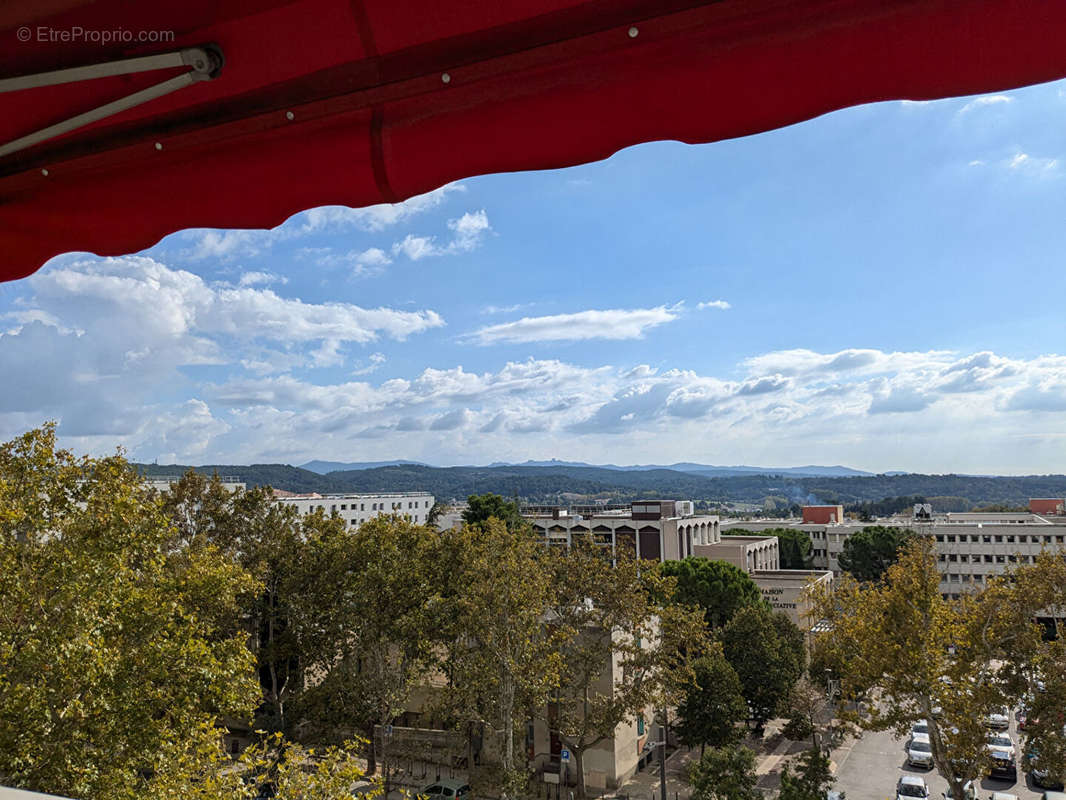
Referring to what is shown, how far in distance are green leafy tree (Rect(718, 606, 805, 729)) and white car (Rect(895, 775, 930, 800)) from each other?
405 cm

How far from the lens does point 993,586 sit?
1363cm

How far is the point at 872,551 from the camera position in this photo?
4556cm

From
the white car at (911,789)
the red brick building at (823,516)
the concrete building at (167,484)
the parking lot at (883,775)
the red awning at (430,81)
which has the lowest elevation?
the parking lot at (883,775)

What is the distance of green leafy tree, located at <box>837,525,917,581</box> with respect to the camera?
45.0 metres

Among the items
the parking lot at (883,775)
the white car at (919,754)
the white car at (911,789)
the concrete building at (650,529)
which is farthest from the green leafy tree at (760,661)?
the concrete building at (650,529)

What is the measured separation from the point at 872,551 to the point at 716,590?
2223 centimetres

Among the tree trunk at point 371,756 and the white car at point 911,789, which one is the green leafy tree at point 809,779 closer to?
the white car at point 911,789

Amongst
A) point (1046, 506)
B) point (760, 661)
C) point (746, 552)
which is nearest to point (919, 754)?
point (760, 661)

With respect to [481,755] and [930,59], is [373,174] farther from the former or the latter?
[481,755]

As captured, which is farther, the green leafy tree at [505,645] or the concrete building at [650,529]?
the concrete building at [650,529]

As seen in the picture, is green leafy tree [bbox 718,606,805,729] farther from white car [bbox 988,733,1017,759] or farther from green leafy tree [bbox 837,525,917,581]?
green leafy tree [bbox 837,525,917,581]

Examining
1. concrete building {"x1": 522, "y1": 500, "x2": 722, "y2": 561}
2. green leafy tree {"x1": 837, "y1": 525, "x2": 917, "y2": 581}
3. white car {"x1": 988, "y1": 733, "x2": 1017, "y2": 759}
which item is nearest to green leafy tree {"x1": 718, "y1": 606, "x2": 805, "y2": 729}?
white car {"x1": 988, "y1": 733, "x2": 1017, "y2": 759}

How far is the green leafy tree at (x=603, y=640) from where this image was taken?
16625 millimetres

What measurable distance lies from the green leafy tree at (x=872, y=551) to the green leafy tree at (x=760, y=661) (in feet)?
81.4
